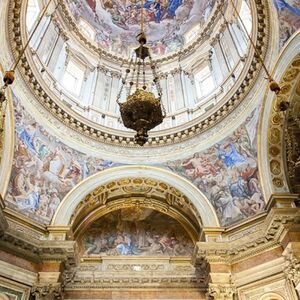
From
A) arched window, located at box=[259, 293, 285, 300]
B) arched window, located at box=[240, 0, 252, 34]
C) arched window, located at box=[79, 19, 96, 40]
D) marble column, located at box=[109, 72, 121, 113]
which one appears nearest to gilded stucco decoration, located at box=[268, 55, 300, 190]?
arched window, located at box=[259, 293, 285, 300]

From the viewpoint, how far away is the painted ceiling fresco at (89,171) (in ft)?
38.9

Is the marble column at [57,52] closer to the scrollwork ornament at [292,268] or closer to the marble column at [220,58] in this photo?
the marble column at [220,58]

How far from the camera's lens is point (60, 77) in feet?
49.4

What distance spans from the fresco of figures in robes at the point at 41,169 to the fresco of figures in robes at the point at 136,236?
A: 2649 mm

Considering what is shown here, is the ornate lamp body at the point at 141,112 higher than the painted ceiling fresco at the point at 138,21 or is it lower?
lower

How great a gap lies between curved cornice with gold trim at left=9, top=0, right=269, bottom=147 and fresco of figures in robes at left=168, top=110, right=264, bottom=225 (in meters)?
1.00

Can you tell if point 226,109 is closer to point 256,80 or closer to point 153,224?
point 256,80

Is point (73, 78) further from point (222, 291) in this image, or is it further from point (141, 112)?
point (222, 291)

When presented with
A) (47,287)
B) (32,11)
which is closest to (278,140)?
(47,287)

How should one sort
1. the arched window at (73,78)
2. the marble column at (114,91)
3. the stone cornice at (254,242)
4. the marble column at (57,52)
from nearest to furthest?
the stone cornice at (254,242), the marble column at (57,52), the arched window at (73,78), the marble column at (114,91)

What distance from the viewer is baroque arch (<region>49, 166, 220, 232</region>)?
1253 centimetres

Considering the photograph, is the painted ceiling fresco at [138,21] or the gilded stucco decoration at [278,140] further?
the painted ceiling fresco at [138,21]

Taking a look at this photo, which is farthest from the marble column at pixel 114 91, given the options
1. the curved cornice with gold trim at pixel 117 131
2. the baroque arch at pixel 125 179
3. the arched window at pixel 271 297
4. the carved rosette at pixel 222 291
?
the arched window at pixel 271 297

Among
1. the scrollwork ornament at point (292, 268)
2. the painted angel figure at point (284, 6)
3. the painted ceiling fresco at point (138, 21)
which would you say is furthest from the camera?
the painted ceiling fresco at point (138, 21)
